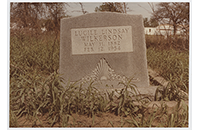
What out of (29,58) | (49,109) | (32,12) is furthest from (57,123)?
(32,12)

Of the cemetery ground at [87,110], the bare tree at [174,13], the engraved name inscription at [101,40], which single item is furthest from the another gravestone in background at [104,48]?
the bare tree at [174,13]

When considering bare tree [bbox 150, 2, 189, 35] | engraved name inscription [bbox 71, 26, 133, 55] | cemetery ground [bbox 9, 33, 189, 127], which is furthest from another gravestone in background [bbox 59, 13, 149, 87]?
bare tree [bbox 150, 2, 189, 35]

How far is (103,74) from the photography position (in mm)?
2592

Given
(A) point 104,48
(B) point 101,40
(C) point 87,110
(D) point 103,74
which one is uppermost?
(B) point 101,40

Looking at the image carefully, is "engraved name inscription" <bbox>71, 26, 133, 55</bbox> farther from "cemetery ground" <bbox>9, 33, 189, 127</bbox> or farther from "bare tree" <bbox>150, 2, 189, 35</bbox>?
"bare tree" <bbox>150, 2, 189, 35</bbox>

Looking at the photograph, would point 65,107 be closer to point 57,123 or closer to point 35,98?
point 57,123

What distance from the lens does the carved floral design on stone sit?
2.58m

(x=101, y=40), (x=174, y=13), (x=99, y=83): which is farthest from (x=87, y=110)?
(x=174, y=13)

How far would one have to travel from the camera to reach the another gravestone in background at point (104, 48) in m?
2.54

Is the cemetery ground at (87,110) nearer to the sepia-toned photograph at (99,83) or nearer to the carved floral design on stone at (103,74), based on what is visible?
the sepia-toned photograph at (99,83)

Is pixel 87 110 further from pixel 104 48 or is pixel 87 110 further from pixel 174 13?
pixel 174 13

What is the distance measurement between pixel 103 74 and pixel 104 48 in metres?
0.37

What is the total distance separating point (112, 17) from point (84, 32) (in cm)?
44

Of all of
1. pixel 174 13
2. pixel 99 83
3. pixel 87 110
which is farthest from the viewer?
pixel 174 13
